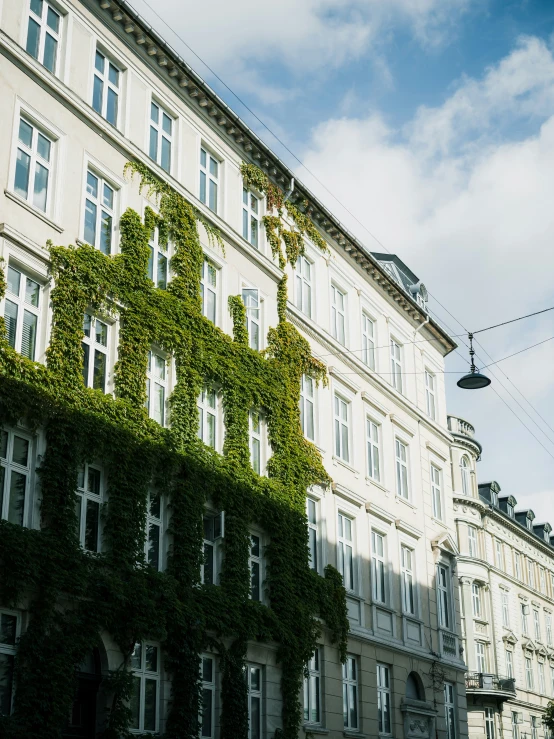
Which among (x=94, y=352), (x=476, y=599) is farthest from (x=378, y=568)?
(x=476, y=599)

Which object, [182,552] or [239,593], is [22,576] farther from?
[239,593]

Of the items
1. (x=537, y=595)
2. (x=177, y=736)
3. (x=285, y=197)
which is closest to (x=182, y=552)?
(x=177, y=736)

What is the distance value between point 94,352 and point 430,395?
71.5ft

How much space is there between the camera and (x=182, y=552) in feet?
75.4

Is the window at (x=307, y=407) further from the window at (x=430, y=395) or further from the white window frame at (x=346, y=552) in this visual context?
the window at (x=430, y=395)

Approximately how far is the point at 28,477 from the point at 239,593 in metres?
7.05

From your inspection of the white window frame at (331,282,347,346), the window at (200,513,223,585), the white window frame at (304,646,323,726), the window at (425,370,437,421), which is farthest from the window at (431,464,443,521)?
the window at (200,513,223,585)

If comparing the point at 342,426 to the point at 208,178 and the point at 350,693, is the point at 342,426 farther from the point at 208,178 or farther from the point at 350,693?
the point at 208,178

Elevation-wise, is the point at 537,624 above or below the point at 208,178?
below

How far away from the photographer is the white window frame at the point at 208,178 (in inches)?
1121

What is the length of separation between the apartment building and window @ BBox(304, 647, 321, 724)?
6cm

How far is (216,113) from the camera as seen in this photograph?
A: 2903cm

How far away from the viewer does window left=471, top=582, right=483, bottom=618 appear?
Result: 2267 inches

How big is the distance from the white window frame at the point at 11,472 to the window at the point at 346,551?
13054 mm
